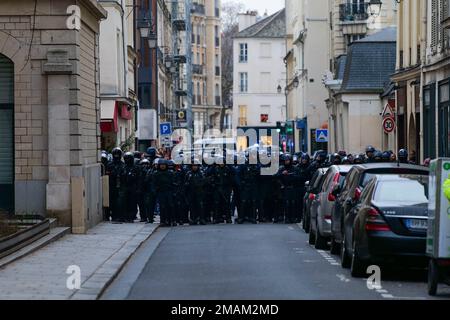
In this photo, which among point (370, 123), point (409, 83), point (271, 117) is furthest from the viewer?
point (271, 117)

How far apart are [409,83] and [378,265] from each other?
1006 inches

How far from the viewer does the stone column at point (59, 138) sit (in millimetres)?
25531

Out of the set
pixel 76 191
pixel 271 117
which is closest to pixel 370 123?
pixel 76 191

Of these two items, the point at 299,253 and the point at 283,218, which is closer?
the point at 299,253

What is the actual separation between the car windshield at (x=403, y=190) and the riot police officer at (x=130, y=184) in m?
15.0

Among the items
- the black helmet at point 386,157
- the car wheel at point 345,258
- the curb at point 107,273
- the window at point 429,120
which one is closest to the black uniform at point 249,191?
the black helmet at point 386,157

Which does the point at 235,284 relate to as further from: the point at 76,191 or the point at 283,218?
the point at 283,218

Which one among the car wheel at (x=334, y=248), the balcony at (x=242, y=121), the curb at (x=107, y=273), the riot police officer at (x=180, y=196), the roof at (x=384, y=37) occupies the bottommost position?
the curb at (x=107, y=273)

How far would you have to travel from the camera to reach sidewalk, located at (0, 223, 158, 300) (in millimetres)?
15234

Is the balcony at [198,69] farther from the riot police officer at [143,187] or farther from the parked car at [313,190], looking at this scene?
the parked car at [313,190]

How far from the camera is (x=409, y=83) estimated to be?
42.2m

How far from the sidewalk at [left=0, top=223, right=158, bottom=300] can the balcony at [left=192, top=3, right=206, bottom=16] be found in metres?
94.6

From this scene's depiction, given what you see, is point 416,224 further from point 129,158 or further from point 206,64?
point 206,64

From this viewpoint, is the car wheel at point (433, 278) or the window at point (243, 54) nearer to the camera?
the car wheel at point (433, 278)
